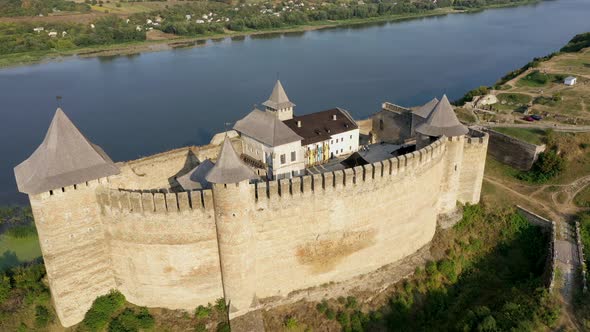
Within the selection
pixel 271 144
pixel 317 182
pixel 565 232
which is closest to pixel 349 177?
pixel 317 182

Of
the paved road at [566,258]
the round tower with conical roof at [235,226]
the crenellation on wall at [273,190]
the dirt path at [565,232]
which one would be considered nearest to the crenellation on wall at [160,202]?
the round tower with conical roof at [235,226]

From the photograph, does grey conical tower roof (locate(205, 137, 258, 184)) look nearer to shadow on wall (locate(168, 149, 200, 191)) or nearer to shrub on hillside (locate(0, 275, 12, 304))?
shadow on wall (locate(168, 149, 200, 191))

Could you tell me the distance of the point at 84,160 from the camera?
12.7m

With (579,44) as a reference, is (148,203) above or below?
below

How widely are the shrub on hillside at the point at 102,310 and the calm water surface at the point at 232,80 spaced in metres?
15.3

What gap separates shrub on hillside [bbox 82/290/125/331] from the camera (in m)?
13.7

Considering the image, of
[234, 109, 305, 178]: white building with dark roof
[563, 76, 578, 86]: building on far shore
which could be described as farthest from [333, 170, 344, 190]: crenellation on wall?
[563, 76, 578, 86]: building on far shore

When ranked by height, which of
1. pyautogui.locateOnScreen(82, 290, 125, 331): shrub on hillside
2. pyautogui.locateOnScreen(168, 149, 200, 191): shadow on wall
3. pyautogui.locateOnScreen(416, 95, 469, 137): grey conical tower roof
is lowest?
pyautogui.locateOnScreen(82, 290, 125, 331): shrub on hillside

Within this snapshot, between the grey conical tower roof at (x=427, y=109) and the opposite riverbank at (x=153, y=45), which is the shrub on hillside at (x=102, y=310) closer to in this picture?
the grey conical tower roof at (x=427, y=109)

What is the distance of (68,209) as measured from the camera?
41.6 ft

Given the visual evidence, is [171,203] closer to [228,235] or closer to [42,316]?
[228,235]

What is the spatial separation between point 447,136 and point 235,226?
839 cm

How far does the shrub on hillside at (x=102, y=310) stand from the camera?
13.7 meters

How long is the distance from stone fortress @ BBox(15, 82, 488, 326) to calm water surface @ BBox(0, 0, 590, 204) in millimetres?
15707
